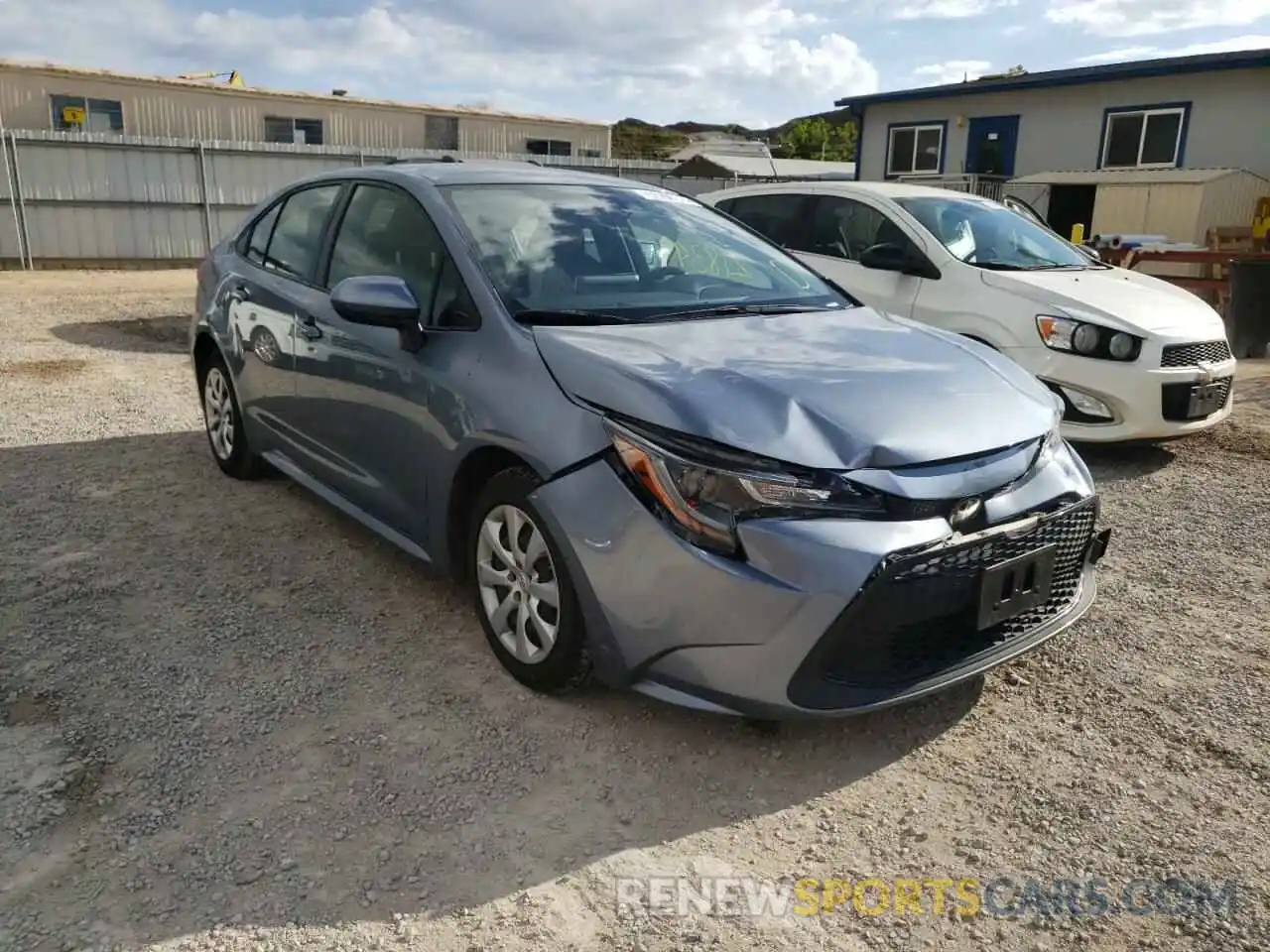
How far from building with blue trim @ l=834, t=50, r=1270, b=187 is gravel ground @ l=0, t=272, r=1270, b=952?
15.4 meters

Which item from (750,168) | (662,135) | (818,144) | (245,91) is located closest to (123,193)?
Answer: (245,91)

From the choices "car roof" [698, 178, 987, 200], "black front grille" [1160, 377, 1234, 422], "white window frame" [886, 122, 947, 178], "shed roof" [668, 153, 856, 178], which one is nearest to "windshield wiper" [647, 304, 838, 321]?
"black front grille" [1160, 377, 1234, 422]

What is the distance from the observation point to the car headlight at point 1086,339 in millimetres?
5645

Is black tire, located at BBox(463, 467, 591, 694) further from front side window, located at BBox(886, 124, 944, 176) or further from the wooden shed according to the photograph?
front side window, located at BBox(886, 124, 944, 176)

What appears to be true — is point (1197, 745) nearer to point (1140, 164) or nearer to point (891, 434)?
point (891, 434)

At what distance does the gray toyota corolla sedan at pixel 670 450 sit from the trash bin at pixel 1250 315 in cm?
802

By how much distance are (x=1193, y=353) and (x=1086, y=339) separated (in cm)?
63

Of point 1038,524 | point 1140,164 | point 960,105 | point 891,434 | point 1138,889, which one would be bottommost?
point 1138,889

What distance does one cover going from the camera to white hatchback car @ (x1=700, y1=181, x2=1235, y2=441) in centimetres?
567

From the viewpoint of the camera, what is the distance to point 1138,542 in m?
4.61

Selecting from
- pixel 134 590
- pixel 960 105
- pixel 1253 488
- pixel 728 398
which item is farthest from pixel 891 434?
pixel 960 105

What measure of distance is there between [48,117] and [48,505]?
2073 cm

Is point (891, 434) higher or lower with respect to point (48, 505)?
higher

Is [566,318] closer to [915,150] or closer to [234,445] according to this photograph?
[234,445]
